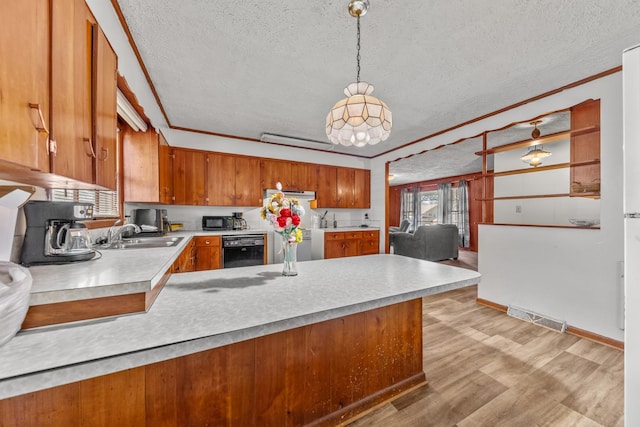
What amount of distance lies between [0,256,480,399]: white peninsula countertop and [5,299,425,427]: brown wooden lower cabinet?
23cm

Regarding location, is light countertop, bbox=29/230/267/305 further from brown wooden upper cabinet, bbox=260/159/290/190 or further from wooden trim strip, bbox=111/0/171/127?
brown wooden upper cabinet, bbox=260/159/290/190

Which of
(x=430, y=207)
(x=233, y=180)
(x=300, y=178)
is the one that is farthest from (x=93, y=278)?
(x=430, y=207)

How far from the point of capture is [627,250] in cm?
114

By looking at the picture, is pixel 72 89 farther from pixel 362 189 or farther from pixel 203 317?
pixel 362 189

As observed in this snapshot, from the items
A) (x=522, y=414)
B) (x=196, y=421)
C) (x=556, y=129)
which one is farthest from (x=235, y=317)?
(x=556, y=129)

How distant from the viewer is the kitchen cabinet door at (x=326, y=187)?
16.0 feet

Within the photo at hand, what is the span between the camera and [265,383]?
1198mm

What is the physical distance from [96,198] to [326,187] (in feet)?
11.5

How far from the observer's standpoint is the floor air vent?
8.26 feet

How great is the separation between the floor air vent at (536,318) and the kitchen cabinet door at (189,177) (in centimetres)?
433

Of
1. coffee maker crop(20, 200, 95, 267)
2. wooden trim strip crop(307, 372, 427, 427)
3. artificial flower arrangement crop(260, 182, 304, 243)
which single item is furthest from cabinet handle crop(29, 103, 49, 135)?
wooden trim strip crop(307, 372, 427, 427)

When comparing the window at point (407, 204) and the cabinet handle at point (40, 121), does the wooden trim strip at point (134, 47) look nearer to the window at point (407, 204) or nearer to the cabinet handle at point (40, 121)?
the cabinet handle at point (40, 121)

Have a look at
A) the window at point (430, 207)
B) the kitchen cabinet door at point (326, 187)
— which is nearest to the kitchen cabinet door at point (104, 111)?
the kitchen cabinet door at point (326, 187)

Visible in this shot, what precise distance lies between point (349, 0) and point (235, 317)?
1804 mm
